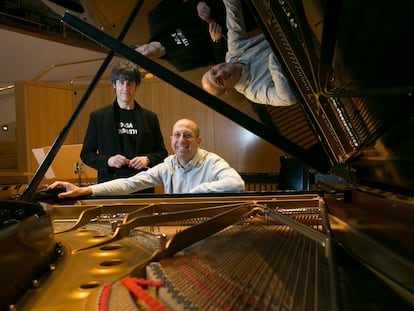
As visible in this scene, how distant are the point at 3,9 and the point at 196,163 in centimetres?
595

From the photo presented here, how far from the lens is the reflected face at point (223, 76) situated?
2.18m

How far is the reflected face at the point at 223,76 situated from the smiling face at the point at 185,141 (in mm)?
613

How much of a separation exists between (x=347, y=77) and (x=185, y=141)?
5.23 ft

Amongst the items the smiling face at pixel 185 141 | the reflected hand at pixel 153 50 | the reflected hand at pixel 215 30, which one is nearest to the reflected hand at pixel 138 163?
the smiling face at pixel 185 141

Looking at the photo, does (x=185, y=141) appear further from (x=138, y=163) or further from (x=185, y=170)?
(x=138, y=163)

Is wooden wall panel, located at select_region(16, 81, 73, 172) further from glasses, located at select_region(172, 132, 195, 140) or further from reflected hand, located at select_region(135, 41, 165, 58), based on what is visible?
reflected hand, located at select_region(135, 41, 165, 58)

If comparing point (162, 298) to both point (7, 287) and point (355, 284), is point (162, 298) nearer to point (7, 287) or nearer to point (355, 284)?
point (7, 287)

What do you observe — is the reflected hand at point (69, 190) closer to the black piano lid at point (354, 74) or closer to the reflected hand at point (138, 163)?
the reflected hand at point (138, 163)

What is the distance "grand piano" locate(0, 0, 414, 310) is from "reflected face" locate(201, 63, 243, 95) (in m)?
0.42

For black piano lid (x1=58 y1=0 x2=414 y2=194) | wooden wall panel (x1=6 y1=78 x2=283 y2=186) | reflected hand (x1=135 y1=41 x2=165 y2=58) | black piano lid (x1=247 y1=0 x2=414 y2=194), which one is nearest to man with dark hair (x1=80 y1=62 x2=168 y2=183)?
reflected hand (x1=135 y1=41 x2=165 y2=58)

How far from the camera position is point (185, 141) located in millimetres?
2971

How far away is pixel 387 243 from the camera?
136 cm

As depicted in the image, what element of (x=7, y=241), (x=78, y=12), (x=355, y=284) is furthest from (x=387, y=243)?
(x=78, y=12)

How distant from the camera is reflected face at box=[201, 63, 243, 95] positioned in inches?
85.9
